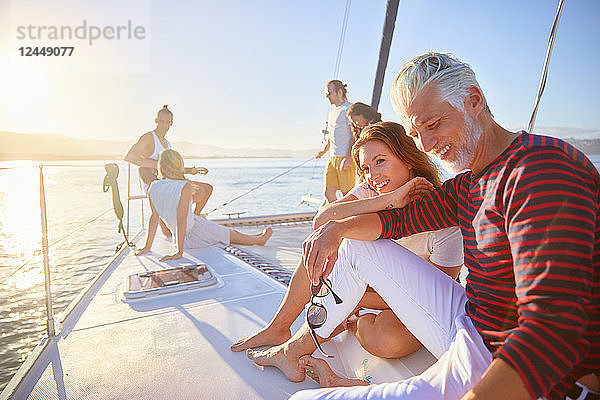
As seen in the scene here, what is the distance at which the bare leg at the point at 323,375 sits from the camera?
3.53ft

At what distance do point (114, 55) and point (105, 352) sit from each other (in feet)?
33.4

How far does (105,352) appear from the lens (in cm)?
136

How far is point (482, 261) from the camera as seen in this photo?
30.1 inches

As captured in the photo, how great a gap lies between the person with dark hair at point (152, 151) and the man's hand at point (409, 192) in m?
2.56

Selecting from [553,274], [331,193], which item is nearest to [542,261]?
[553,274]

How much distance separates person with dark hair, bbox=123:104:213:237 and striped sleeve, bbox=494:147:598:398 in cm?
312

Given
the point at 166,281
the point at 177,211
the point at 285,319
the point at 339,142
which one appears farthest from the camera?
the point at 339,142

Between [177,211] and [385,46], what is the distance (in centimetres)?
361

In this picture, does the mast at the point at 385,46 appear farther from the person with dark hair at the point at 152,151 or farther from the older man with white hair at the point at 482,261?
the older man with white hair at the point at 482,261

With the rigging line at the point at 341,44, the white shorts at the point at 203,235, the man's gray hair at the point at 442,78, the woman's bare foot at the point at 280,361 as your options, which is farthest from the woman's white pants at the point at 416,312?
the rigging line at the point at 341,44

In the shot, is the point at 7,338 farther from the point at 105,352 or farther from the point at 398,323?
the point at 398,323

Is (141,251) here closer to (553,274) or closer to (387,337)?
(387,337)

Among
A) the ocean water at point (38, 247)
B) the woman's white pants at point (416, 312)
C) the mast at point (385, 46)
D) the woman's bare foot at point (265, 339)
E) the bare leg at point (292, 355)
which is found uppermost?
the mast at point (385, 46)

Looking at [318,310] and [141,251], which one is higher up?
[318,310]
